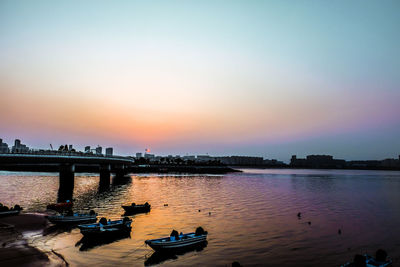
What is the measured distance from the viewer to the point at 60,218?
44.7 metres

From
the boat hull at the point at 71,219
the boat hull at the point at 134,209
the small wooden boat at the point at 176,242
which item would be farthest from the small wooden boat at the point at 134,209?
the small wooden boat at the point at 176,242

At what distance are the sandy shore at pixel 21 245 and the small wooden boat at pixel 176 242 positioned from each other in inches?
368

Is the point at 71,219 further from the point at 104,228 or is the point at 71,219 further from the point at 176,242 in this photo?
the point at 176,242

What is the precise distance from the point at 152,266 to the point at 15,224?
92.5ft

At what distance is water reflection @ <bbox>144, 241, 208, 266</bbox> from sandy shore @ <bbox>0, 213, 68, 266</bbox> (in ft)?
28.2

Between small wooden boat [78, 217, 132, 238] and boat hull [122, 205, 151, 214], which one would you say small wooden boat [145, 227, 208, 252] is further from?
boat hull [122, 205, 151, 214]

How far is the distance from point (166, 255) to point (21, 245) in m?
17.6

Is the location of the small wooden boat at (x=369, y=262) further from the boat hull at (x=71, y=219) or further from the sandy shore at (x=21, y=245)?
the boat hull at (x=71, y=219)

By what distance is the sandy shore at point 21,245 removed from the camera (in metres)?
28.4

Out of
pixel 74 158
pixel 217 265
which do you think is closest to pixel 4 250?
pixel 217 265

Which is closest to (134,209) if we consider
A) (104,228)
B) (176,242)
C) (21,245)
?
(104,228)

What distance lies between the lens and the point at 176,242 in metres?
32.8

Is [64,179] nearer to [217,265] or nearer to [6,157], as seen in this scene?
[6,157]

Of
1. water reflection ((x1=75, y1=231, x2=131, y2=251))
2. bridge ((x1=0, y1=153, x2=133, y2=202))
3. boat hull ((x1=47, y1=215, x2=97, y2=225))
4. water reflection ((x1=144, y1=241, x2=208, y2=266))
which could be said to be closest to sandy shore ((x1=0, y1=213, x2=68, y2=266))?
boat hull ((x1=47, y1=215, x2=97, y2=225))
